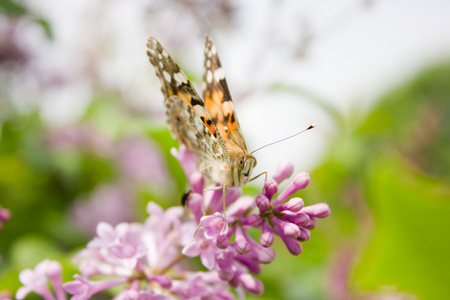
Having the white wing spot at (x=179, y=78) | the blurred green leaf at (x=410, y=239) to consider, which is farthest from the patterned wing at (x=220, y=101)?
the blurred green leaf at (x=410, y=239)

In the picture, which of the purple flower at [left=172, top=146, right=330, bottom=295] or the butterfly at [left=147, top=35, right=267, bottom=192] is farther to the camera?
the butterfly at [left=147, top=35, right=267, bottom=192]

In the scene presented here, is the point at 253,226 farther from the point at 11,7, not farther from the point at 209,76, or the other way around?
the point at 11,7

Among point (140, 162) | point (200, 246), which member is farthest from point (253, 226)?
point (140, 162)

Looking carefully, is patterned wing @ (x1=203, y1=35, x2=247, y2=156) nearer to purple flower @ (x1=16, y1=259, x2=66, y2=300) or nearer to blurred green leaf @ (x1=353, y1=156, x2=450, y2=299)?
purple flower @ (x1=16, y1=259, x2=66, y2=300)

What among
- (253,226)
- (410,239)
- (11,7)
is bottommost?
(410,239)

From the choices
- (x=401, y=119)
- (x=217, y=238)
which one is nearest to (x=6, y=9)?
(x=217, y=238)

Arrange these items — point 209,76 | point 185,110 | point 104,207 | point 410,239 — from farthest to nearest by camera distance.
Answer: point 104,207 < point 410,239 < point 209,76 < point 185,110

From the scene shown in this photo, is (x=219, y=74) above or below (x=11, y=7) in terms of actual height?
below

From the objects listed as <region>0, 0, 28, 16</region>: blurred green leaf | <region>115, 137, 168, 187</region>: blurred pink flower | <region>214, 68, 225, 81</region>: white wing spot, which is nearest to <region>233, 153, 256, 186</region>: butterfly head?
<region>214, 68, 225, 81</region>: white wing spot

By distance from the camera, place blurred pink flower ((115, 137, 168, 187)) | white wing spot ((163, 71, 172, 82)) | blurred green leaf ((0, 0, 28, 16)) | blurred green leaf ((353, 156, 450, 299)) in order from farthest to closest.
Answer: blurred pink flower ((115, 137, 168, 187))
blurred green leaf ((353, 156, 450, 299))
blurred green leaf ((0, 0, 28, 16))
white wing spot ((163, 71, 172, 82))
